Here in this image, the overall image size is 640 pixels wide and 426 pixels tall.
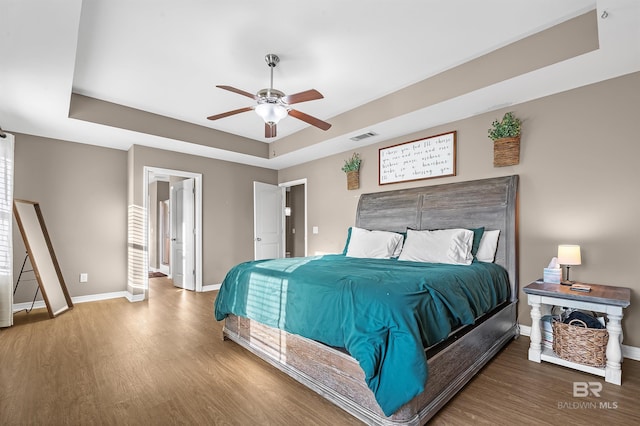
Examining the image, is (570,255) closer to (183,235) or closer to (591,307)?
(591,307)

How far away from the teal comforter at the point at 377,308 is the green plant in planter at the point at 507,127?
Answer: 1.53 metres

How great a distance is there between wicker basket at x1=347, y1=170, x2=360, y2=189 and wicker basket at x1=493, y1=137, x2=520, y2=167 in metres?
2.00

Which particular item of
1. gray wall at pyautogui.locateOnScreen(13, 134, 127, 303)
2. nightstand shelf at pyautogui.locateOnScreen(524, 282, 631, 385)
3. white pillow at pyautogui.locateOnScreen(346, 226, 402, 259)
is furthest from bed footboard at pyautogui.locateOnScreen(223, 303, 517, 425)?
gray wall at pyautogui.locateOnScreen(13, 134, 127, 303)

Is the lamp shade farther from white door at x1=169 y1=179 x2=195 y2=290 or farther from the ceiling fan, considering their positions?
white door at x1=169 y1=179 x2=195 y2=290

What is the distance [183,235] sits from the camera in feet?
18.5

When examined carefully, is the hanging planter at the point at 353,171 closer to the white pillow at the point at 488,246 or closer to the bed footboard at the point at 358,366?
the white pillow at the point at 488,246

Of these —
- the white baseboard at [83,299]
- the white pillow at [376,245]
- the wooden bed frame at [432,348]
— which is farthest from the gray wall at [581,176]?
the white baseboard at [83,299]

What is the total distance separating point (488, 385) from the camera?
2195 mm

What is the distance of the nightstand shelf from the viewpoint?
218cm

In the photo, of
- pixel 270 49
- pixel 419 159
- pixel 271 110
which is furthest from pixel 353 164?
pixel 270 49

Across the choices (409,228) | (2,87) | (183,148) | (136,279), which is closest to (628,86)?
(409,228)

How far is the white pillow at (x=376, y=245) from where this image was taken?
3.79 meters

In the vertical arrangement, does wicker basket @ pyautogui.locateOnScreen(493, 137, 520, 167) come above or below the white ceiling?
below

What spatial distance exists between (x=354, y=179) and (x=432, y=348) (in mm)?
3281
